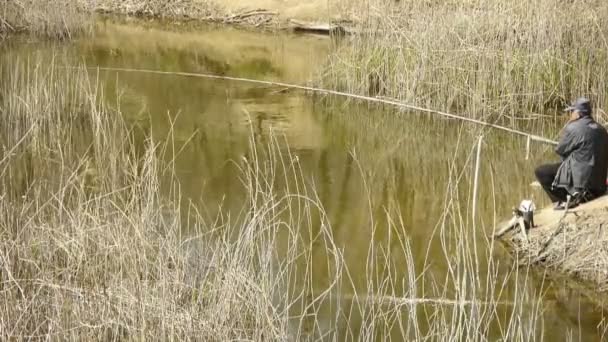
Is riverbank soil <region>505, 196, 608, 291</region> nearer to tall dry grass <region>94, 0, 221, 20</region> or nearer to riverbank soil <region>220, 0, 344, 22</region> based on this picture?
riverbank soil <region>220, 0, 344, 22</region>

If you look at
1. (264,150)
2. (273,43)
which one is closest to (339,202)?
(264,150)

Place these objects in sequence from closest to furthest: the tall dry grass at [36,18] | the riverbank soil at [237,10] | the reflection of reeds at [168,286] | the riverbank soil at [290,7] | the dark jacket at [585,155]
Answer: the reflection of reeds at [168,286]
the dark jacket at [585,155]
the tall dry grass at [36,18]
the riverbank soil at [290,7]
the riverbank soil at [237,10]

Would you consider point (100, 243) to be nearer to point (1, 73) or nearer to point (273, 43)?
point (1, 73)

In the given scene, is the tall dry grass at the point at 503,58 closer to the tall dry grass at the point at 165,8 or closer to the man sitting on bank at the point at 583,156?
the man sitting on bank at the point at 583,156

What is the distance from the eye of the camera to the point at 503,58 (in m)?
9.51

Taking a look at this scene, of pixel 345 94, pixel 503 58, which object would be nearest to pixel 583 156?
pixel 503 58

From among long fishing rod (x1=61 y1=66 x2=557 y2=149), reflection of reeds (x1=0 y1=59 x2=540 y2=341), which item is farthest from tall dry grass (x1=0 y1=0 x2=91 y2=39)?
reflection of reeds (x1=0 y1=59 x2=540 y2=341)

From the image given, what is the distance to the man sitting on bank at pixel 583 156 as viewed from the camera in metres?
6.42

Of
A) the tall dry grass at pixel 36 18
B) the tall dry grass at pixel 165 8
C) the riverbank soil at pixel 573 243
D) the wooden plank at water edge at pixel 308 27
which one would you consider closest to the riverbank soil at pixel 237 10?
the tall dry grass at pixel 165 8

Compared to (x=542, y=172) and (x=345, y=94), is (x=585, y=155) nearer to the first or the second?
(x=542, y=172)

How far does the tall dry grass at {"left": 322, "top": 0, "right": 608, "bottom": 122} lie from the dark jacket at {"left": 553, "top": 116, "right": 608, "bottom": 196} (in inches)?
119

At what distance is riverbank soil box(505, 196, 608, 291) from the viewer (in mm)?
5918

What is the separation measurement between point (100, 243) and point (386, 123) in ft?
20.6

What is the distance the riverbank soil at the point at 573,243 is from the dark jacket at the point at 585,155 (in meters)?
0.15
